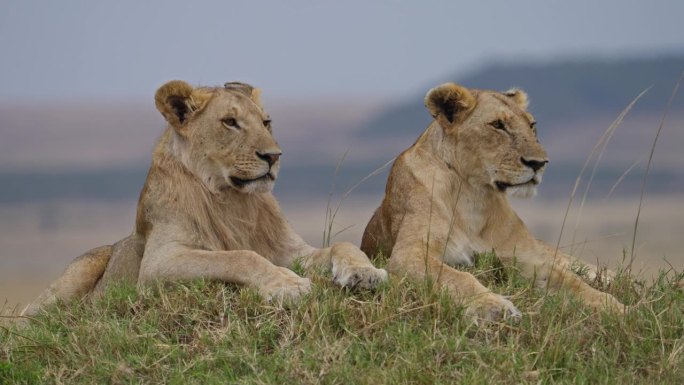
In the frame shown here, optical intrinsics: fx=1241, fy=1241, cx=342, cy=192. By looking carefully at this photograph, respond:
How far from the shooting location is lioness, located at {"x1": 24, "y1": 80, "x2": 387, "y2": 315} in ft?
21.3

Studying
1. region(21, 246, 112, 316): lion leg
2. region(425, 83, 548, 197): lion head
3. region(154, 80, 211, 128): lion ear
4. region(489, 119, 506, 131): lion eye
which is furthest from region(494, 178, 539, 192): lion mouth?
region(21, 246, 112, 316): lion leg

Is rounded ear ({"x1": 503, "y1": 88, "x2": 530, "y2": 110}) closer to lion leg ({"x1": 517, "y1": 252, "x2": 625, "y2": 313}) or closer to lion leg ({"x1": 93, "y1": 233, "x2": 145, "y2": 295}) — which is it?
lion leg ({"x1": 517, "y1": 252, "x2": 625, "y2": 313})

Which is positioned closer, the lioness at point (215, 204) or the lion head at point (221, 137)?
the lioness at point (215, 204)

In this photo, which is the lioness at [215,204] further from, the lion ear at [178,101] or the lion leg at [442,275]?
the lion leg at [442,275]

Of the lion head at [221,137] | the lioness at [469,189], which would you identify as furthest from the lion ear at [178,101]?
the lioness at [469,189]

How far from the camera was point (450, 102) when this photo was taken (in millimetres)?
7000

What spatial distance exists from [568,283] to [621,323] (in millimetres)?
702

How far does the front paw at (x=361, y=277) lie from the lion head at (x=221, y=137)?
0.73 meters

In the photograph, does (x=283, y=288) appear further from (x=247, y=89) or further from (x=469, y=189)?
(x=247, y=89)

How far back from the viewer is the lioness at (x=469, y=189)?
6.73 meters

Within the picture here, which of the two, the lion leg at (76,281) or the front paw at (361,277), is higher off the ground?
the front paw at (361,277)

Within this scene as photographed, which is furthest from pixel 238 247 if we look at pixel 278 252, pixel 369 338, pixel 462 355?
pixel 462 355

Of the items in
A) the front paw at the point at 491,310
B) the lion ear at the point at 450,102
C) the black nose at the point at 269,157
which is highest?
the lion ear at the point at 450,102

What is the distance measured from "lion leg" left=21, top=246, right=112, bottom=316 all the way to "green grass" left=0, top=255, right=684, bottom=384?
1043 millimetres
